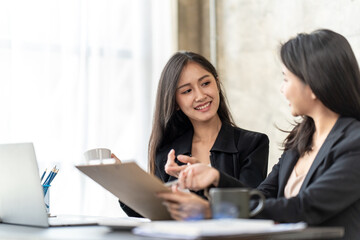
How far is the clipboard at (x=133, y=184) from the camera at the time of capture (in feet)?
5.19

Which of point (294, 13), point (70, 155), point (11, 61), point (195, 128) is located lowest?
Result: point (70, 155)

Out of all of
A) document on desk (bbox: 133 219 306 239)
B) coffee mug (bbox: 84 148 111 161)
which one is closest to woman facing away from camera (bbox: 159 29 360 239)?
document on desk (bbox: 133 219 306 239)

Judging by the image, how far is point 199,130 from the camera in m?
2.81

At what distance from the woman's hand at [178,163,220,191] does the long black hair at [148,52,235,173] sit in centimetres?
101

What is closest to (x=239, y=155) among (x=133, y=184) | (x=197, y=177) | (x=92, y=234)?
(x=197, y=177)

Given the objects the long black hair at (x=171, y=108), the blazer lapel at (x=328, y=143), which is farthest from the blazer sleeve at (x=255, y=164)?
the blazer lapel at (x=328, y=143)

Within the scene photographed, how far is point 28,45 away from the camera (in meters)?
3.64

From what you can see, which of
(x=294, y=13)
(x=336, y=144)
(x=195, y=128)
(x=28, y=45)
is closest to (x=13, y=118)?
(x=28, y=45)

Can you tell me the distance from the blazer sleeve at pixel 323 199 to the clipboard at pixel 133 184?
0.33m

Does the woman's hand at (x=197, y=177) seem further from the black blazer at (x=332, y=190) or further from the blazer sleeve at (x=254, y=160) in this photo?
the blazer sleeve at (x=254, y=160)

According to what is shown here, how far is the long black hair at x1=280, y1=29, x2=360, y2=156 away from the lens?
1.79m

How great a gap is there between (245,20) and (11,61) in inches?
66.4

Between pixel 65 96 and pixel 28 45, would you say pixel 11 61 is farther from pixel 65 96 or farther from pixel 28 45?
pixel 65 96

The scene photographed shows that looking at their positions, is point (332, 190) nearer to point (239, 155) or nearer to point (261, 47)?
point (239, 155)
